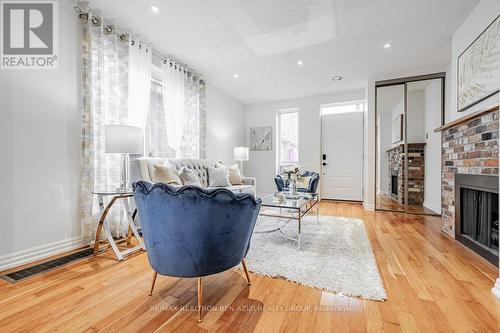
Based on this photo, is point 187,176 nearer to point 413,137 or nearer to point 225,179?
point 225,179

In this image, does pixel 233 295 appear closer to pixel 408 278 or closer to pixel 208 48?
pixel 408 278

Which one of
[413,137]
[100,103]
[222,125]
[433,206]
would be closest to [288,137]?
[222,125]

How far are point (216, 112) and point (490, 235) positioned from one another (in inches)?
183

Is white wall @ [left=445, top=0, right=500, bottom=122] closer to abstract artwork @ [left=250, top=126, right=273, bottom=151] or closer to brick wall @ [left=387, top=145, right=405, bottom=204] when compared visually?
brick wall @ [left=387, top=145, right=405, bottom=204]

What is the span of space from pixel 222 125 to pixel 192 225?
4303 millimetres

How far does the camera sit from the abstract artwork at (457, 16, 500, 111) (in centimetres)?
202

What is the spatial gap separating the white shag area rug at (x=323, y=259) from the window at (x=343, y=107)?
329cm

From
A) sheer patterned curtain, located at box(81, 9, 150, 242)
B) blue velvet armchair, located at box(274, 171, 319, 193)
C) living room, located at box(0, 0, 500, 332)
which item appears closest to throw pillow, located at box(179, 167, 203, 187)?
living room, located at box(0, 0, 500, 332)

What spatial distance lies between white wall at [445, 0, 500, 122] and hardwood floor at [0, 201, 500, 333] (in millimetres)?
1777

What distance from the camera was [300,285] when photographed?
5.40 feet

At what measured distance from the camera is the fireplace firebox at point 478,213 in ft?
6.82

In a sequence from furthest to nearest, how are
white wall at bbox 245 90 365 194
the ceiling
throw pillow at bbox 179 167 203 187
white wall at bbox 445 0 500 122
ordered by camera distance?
white wall at bbox 245 90 365 194
throw pillow at bbox 179 167 203 187
the ceiling
white wall at bbox 445 0 500 122

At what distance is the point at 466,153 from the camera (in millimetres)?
2412

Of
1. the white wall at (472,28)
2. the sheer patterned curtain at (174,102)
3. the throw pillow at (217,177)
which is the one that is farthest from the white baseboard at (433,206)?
the sheer patterned curtain at (174,102)
